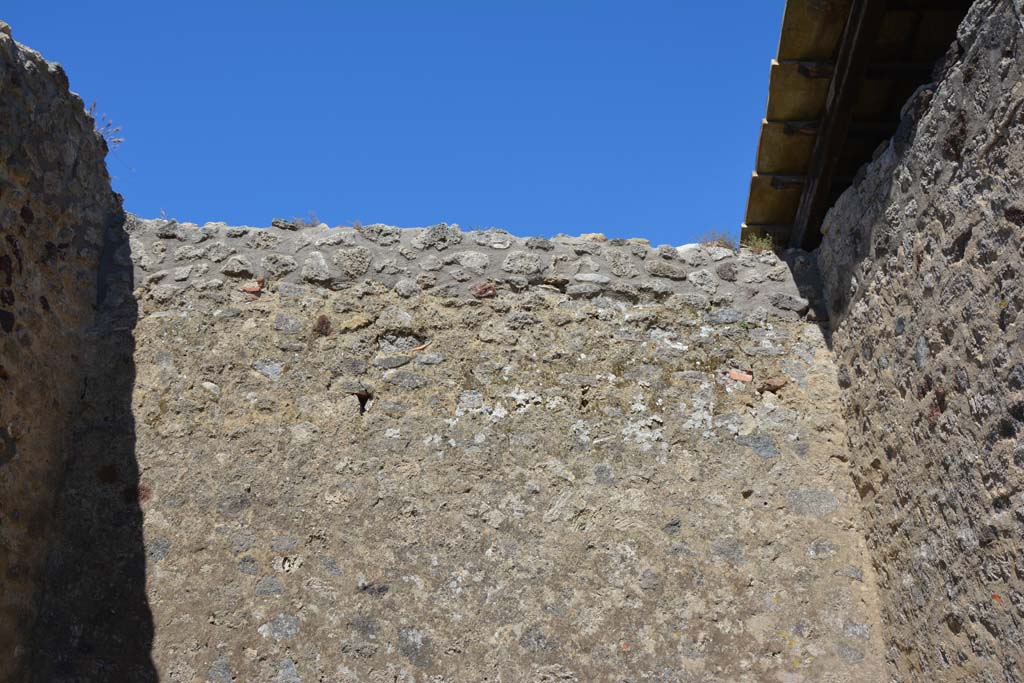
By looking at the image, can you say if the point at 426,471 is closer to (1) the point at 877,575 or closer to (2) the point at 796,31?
(1) the point at 877,575

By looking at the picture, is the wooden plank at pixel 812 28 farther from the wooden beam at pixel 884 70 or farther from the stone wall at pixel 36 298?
the stone wall at pixel 36 298

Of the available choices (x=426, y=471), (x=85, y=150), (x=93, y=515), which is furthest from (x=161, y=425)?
(x=85, y=150)

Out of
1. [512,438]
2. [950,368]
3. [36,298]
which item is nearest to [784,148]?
[950,368]

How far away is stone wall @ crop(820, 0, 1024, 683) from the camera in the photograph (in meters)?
2.77

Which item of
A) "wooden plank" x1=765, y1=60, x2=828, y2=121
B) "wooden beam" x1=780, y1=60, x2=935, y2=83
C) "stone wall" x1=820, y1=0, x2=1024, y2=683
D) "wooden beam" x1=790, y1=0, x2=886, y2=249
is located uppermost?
"wooden plank" x1=765, y1=60, x2=828, y2=121

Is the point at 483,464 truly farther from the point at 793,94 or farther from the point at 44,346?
the point at 793,94

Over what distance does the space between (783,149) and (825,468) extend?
1.66m

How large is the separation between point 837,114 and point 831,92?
11 cm

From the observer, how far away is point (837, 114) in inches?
165

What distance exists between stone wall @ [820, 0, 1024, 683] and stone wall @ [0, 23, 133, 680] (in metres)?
3.33

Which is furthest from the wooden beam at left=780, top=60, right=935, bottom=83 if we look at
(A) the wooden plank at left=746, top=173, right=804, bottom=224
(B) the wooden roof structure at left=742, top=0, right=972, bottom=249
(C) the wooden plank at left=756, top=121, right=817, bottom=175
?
(A) the wooden plank at left=746, top=173, right=804, bottom=224

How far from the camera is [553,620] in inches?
138

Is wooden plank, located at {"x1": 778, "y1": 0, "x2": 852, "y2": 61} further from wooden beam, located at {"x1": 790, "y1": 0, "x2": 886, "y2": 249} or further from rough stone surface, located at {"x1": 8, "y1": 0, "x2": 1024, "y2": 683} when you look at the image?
rough stone surface, located at {"x1": 8, "y1": 0, "x2": 1024, "y2": 683}

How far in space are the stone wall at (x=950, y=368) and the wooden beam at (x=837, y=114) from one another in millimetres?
351
